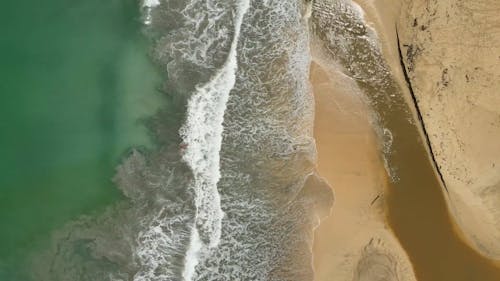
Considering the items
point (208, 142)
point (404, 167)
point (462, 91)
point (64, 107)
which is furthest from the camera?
point (64, 107)

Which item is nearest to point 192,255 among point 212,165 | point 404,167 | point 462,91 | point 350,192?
point 212,165

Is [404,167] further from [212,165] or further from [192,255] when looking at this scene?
[192,255]

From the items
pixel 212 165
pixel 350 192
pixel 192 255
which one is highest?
pixel 350 192

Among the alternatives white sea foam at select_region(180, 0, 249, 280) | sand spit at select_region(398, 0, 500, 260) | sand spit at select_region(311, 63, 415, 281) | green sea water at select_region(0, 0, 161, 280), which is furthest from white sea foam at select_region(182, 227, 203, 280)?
sand spit at select_region(398, 0, 500, 260)

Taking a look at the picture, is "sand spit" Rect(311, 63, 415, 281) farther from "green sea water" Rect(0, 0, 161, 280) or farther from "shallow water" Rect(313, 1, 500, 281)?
"green sea water" Rect(0, 0, 161, 280)

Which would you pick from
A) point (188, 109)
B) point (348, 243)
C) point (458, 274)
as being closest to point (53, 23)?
point (188, 109)

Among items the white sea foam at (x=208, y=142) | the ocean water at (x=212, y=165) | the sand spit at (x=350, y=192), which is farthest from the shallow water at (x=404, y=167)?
the white sea foam at (x=208, y=142)
